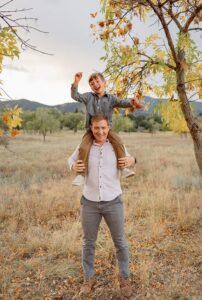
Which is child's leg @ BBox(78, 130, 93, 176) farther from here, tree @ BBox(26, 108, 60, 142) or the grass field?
tree @ BBox(26, 108, 60, 142)

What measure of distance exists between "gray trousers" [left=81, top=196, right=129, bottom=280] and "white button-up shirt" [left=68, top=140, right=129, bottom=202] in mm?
82

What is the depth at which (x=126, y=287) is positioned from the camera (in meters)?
3.74

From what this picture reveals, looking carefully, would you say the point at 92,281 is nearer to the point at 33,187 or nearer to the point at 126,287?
the point at 126,287

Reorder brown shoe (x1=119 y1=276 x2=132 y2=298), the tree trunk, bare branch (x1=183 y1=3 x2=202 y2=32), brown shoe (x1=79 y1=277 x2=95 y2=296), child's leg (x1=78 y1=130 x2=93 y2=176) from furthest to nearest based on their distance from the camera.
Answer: the tree trunk < bare branch (x1=183 y1=3 x2=202 y2=32) < brown shoe (x1=79 y1=277 x2=95 y2=296) < brown shoe (x1=119 y1=276 x2=132 y2=298) < child's leg (x1=78 y1=130 x2=93 y2=176)

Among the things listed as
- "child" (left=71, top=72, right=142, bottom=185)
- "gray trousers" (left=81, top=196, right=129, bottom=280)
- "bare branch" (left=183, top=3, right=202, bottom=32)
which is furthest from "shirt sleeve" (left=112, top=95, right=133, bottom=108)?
"bare branch" (left=183, top=3, right=202, bottom=32)

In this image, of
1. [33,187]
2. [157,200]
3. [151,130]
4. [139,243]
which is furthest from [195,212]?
[151,130]

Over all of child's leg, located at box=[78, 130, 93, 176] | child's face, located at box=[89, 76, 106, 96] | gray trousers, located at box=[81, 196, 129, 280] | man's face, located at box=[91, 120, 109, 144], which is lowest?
gray trousers, located at box=[81, 196, 129, 280]

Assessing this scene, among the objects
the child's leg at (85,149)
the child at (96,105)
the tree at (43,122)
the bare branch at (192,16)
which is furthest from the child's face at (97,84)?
the tree at (43,122)

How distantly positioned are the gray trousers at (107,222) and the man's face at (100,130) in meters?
0.64

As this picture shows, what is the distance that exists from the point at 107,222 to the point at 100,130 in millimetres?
976

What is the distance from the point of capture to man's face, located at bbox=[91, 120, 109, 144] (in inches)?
131

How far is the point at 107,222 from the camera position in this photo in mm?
3600

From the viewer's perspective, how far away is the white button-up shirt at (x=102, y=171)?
11.4ft

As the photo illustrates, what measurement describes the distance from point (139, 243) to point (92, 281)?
65.6 inches
